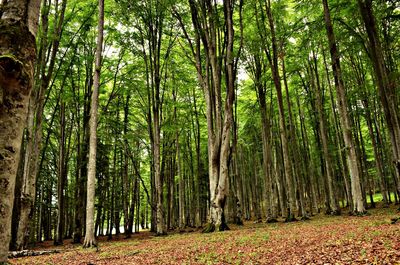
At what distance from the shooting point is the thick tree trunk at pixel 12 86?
295 cm

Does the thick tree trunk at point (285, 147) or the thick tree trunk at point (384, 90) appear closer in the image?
the thick tree trunk at point (384, 90)

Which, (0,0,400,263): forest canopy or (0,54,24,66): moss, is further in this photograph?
(0,0,400,263): forest canopy

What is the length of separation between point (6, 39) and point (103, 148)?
1751 centimetres

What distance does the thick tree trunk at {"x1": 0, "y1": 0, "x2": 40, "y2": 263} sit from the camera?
2949 mm

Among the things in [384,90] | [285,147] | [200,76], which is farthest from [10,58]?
[285,147]

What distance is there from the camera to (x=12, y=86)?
306 centimetres

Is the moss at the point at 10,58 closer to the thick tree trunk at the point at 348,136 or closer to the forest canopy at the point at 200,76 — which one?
the forest canopy at the point at 200,76

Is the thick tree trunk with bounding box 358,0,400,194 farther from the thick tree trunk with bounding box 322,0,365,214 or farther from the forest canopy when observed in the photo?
the thick tree trunk with bounding box 322,0,365,214

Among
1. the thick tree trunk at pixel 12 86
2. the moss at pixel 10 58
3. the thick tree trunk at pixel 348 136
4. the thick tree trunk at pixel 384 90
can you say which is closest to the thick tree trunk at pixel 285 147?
the thick tree trunk at pixel 348 136

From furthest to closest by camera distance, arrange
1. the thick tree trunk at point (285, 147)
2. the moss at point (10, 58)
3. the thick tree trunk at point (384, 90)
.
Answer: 1. the thick tree trunk at point (285, 147)
2. the thick tree trunk at point (384, 90)
3. the moss at point (10, 58)

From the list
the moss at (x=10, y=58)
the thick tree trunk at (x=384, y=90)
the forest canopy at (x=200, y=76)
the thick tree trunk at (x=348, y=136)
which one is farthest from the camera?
the thick tree trunk at (x=348, y=136)

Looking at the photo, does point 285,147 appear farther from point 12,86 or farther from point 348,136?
point 12,86

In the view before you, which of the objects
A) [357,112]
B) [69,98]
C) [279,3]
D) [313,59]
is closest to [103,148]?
[69,98]

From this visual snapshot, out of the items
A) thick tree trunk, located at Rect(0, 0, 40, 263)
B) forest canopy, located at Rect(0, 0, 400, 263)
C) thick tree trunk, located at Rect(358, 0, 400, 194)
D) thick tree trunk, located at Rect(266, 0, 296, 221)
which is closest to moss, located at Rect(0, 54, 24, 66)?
thick tree trunk, located at Rect(0, 0, 40, 263)
